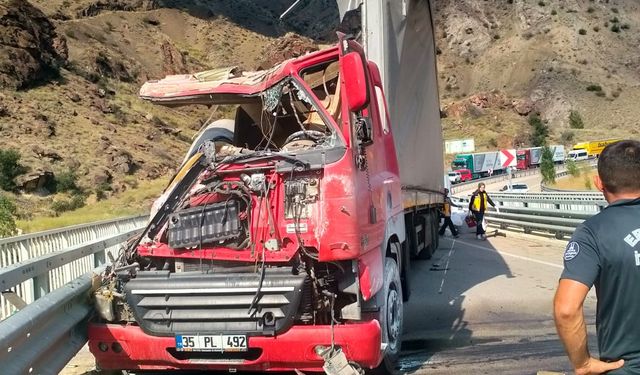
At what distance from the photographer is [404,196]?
815 centimetres

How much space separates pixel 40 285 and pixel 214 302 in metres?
2.80

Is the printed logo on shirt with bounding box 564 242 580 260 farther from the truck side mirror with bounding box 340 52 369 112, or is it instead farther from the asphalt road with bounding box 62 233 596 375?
the asphalt road with bounding box 62 233 596 375

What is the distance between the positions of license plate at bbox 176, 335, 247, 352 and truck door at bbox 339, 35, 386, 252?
1.16 metres

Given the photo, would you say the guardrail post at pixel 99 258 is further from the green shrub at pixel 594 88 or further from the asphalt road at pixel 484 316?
the green shrub at pixel 594 88

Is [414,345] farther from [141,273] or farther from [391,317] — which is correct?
[141,273]

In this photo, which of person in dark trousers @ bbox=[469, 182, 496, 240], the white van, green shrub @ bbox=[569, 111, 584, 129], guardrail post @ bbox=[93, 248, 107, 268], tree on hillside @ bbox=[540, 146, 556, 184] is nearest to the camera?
guardrail post @ bbox=[93, 248, 107, 268]

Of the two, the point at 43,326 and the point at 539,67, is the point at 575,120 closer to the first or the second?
the point at 539,67

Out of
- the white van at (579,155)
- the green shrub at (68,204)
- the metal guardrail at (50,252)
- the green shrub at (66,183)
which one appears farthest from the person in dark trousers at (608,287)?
the white van at (579,155)

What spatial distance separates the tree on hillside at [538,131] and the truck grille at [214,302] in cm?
8500

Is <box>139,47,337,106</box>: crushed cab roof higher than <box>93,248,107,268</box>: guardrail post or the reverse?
higher

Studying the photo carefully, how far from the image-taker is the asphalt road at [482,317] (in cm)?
588

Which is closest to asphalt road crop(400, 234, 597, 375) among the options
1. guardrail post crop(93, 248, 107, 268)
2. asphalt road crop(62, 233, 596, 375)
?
asphalt road crop(62, 233, 596, 375)

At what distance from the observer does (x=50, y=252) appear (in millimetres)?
9688

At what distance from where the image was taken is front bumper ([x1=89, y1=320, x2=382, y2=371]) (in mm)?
4617
